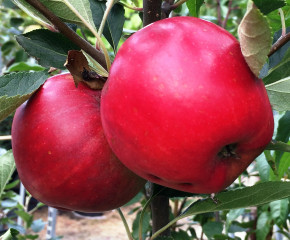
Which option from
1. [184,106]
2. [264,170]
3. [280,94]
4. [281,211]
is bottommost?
[281,211]

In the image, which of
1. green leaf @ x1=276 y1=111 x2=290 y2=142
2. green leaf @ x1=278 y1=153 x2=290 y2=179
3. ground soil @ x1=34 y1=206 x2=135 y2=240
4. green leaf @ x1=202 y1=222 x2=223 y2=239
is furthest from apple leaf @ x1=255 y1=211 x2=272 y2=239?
ground soil @ x1=34 y1=206 x2=135 y2=240

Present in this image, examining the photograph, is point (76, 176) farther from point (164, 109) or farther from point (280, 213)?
point (280, 213)

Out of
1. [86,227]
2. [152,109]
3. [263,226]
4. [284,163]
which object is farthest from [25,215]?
[86,227]

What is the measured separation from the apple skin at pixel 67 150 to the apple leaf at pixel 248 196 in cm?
13

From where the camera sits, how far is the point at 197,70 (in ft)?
1.19

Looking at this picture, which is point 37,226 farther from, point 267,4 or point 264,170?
point 267,4

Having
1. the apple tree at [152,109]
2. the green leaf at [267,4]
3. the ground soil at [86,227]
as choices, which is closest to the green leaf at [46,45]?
the apple tree at [152,109]

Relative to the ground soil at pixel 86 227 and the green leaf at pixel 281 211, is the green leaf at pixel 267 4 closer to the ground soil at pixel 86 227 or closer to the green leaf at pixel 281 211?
the green leaf at pixel 281 211

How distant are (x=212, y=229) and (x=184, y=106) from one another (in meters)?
0.81

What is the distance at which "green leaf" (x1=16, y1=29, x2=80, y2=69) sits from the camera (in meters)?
0.55

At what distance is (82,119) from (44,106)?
0.17ft

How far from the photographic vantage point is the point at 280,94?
0.56m

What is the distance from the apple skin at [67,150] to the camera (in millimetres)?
475

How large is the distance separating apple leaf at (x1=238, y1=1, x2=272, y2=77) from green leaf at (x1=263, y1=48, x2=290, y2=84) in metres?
0.21
